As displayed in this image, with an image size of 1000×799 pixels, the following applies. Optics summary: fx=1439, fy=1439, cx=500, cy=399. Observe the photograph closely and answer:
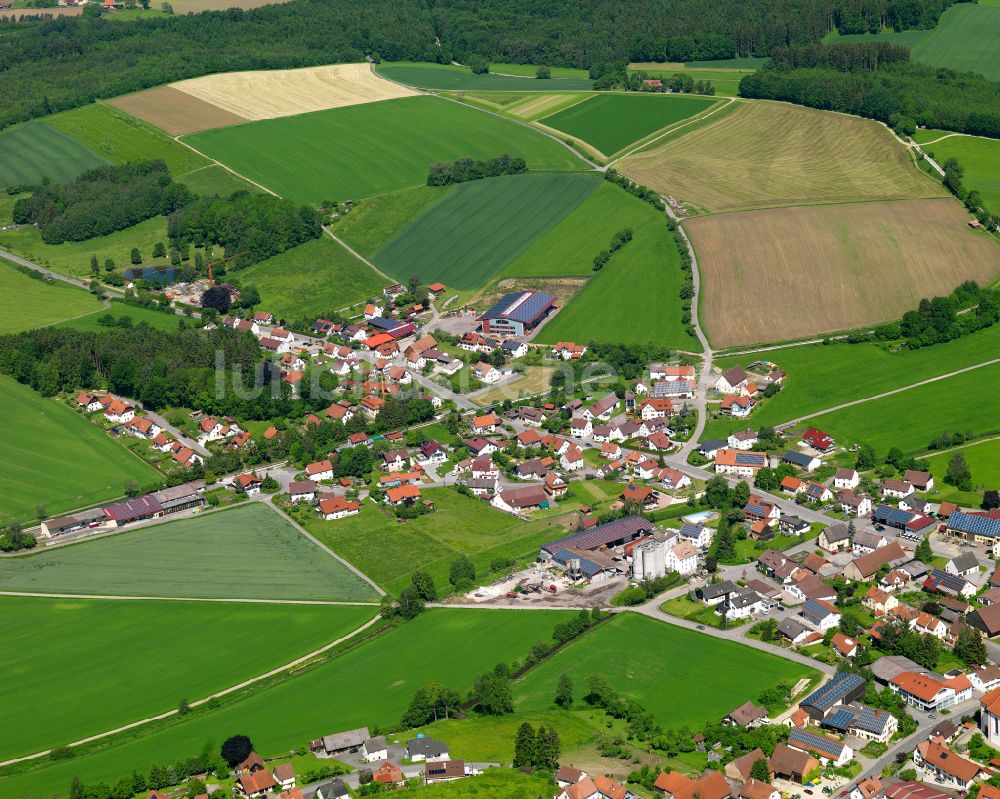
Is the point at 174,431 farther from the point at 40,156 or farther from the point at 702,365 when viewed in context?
the point at 40,156

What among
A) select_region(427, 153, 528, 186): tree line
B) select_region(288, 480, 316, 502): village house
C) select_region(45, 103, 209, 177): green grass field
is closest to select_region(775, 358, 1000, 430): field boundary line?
select_region(288, 480, 316, 502): village house

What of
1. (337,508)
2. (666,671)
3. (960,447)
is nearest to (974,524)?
(960,447)

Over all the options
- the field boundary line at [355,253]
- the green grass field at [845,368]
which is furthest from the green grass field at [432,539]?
the field boundary line at [355,253]

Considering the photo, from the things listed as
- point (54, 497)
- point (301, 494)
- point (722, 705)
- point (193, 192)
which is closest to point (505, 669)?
point (722, 705)

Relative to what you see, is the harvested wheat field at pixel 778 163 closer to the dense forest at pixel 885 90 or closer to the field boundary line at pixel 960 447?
the dense forest at pixel 885 90

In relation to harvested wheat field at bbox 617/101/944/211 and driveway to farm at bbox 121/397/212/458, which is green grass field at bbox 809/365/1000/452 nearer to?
harvested wheat field at bbox 617/101/944/211

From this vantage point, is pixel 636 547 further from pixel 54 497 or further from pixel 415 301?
pixel 415 301
